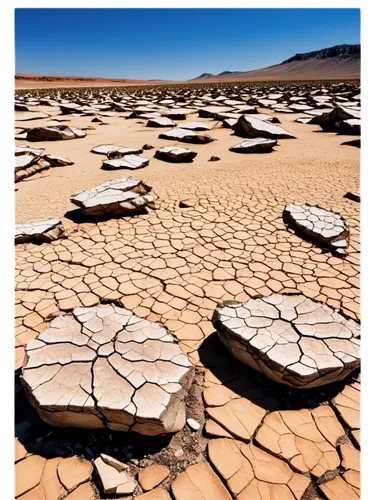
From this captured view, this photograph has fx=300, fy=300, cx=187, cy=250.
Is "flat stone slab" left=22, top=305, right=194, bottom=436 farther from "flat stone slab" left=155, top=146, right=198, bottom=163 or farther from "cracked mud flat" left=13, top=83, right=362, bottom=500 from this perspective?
"flat stone slab" left=155, top=146, right=198, bottom=163

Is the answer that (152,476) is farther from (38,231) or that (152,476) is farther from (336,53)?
(336,53)

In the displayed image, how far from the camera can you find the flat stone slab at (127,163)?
5148 mm

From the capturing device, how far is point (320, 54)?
83875 millimetres

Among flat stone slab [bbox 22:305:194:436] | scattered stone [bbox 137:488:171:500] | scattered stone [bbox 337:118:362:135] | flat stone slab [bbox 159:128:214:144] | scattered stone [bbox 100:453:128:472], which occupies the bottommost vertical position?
scattered stone [bbox 137:488:171:500]

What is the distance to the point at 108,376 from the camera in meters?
1.40

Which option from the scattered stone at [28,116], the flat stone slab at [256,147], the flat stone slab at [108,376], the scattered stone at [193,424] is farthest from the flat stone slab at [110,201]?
the scattered stone at [28,116]

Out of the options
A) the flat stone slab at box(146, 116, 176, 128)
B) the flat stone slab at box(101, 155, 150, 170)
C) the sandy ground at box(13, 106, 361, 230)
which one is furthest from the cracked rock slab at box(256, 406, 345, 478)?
the flat stone slab at box(146, 116, 176, 128)

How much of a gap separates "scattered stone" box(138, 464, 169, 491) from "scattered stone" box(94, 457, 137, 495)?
3cm

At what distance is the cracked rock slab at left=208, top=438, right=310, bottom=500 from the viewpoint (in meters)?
1.15

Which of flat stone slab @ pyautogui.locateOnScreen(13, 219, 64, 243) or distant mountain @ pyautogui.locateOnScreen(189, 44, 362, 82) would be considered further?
A: distant mountain @ pyautogui.locateOnScreen(189, 44, 362, 82)

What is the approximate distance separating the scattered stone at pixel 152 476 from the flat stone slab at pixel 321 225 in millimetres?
2293

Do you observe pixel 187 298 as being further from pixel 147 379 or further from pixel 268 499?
pixel 268 499

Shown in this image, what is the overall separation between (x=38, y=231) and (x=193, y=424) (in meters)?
2.35

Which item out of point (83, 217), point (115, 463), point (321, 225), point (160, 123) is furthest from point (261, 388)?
point (160, 123)
